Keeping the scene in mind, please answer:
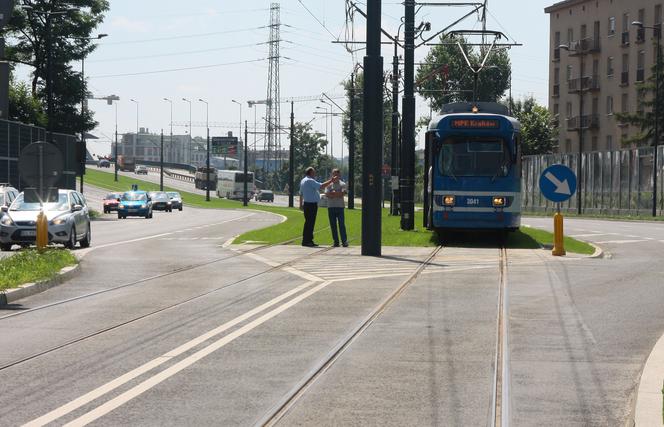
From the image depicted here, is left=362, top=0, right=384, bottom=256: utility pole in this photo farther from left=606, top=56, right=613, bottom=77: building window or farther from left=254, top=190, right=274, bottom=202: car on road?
left=254, top=190, right=274, bottom=202: car on road

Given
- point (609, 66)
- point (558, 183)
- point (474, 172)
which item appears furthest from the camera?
point (609, 66)

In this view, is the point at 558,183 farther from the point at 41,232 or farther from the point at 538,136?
the point at 538,136

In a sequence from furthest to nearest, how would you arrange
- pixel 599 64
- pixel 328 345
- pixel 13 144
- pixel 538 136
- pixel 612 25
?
pixel 538 136, pixel 599 64, pixel 612 25, pixel 13 144, pixel 328 345

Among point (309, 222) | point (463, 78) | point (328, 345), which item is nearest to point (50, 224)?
point (309, 222)

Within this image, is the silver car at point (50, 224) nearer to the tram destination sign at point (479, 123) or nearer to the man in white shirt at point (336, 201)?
the man in white shirt at point (336, 201)

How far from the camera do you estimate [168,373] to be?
9.65 meters

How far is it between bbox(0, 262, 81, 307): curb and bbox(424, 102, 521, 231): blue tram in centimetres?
1071

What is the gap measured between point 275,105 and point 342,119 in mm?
26793

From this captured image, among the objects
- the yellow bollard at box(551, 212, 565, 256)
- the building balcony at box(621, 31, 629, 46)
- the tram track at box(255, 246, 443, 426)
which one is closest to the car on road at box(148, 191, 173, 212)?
the building balcony at box(621, 31, 629, 46)

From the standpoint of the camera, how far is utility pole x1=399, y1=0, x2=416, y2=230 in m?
33.5

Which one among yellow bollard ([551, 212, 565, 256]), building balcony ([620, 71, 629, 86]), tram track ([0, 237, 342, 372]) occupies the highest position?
building balcony ([620, 71, 629, 86])

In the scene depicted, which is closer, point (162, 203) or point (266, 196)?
point (162, 203)

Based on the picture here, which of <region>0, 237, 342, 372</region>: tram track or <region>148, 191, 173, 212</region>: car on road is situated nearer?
<region>0, 237, 342, 372</region>: tram track

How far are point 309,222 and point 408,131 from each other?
21.2ft
